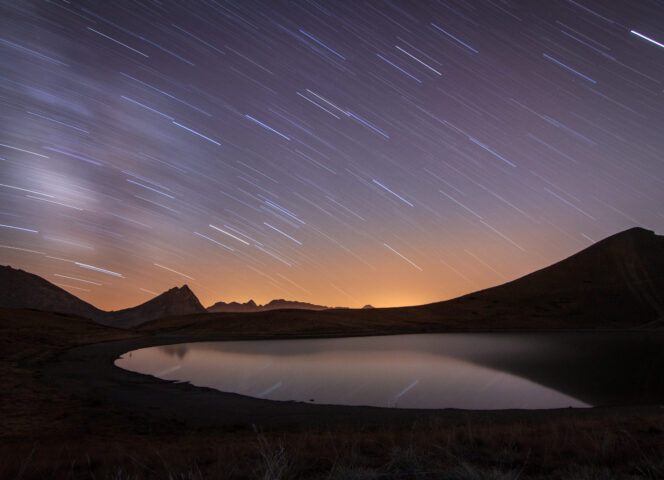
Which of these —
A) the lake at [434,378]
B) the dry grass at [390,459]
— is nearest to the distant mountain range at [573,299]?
the lake at [434,378]

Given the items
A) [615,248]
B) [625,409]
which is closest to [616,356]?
[625,409]

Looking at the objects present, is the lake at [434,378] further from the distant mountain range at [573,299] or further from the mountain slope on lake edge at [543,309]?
the distant mountain range at [573,299]

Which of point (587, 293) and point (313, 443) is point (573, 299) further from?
point (313, 443)

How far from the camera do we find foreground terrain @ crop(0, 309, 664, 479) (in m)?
4.67

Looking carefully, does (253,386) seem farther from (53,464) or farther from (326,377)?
(53,464)

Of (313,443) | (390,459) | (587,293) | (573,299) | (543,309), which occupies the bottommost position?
(313,443)

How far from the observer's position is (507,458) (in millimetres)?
5438

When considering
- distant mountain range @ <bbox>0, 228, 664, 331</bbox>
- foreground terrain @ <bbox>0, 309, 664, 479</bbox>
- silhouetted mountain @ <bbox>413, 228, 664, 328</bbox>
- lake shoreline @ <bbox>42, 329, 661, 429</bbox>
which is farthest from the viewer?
silhouetted mountain @ <bbox>413, 228, 664, 328</bbox>

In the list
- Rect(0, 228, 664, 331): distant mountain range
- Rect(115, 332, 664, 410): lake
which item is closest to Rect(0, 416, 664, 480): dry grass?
Rect(115, 332, 664, 410): lake

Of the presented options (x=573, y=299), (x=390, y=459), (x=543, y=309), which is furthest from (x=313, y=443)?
(x=573, y=299)

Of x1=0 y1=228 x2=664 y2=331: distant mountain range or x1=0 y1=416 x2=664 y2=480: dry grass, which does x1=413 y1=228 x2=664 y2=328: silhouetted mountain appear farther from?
x1=0 y1=416 x2=664 y2=480: dry grass

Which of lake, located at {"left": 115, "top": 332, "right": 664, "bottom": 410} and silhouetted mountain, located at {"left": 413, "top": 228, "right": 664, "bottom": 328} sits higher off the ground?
silhouetted mountain, located at {"left": 413, "top": 228, "right": 664, "bottom": 328}

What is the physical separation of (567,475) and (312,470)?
315cm

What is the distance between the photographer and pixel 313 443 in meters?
6.71
